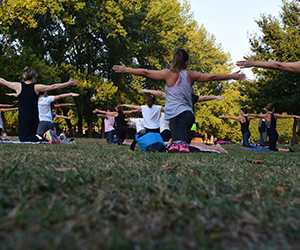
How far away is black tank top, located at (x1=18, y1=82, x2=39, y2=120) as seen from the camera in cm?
891

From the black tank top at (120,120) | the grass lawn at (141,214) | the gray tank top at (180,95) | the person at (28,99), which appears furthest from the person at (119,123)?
the grass lawn at (141,214)

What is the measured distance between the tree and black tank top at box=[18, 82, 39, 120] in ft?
62.3

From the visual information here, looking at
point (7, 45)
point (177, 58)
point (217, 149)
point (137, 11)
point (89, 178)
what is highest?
point (137, 11)

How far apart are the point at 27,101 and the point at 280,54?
2118cm

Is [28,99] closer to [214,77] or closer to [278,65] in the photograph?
[214,77]

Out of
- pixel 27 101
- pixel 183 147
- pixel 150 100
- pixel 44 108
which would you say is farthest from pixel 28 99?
pixel 183 147

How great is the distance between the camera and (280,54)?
81.0ft

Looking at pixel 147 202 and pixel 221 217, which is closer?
pixel 221 217

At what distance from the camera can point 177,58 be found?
6945mm

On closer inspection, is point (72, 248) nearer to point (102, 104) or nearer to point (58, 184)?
point (58, 184)

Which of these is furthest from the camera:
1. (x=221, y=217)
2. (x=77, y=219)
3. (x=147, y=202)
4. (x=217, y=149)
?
(x=217, y=149)

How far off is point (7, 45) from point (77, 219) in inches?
956

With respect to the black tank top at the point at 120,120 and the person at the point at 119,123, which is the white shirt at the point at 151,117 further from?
the black tank top at the point at 120,120

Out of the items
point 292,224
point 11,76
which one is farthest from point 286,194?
point 11,76
